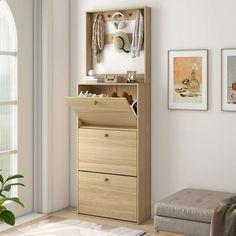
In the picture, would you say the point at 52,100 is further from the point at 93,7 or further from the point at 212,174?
the point at 212,174

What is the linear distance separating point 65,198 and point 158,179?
109 cm

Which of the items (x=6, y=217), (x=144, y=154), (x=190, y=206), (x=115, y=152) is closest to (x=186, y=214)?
(x=190, y=206)

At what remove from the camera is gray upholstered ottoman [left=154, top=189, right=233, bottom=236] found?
12.5 ft

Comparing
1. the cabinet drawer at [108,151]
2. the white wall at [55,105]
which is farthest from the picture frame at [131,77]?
the white wall at [55,105]

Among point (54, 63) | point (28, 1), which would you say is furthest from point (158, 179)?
point (28, 1)

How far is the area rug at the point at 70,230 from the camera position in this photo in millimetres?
4324

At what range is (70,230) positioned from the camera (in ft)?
14.5

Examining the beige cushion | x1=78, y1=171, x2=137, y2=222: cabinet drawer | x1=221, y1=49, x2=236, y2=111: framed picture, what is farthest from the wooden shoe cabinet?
x1=221, y1=49, x2=236, y2=111: framed picture

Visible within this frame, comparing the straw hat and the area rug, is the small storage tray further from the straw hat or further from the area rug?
the area rug

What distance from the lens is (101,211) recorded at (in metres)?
4.82

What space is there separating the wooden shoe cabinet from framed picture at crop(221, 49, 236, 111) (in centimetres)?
72

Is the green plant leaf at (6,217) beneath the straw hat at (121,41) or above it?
beneath

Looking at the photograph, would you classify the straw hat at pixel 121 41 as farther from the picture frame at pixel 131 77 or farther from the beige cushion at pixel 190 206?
the beige cushion at pixel 190 206

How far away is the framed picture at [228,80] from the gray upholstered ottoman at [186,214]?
0.82m
